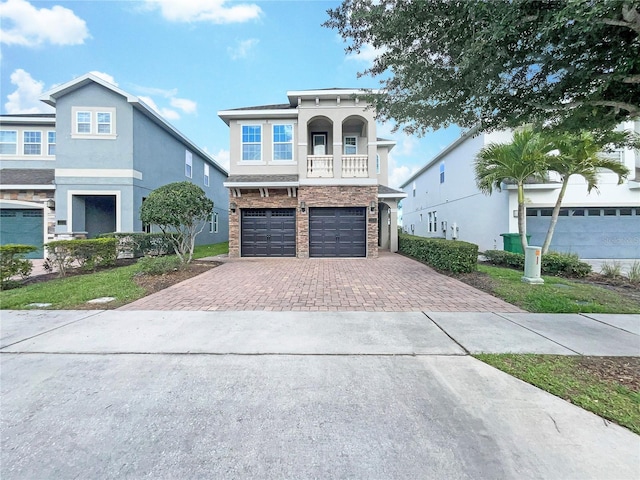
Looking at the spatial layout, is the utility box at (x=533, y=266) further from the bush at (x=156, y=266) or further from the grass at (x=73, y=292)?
the bush at (x=156, y=266)

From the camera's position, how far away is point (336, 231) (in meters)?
13.4

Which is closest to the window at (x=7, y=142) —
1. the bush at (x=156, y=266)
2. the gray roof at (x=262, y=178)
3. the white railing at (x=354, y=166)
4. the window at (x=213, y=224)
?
the window at (x=213, y=224)

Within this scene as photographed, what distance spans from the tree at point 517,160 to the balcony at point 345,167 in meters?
4.77

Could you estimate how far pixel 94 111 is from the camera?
44.1ft

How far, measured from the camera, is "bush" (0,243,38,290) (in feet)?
23.2

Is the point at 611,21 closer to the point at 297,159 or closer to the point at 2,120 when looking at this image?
the point at 297,159

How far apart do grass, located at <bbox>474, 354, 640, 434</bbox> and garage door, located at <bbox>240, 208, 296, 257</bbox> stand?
35.9 feet

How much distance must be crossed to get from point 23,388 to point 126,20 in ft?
41.3

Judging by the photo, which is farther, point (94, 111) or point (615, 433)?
point (94, 111)

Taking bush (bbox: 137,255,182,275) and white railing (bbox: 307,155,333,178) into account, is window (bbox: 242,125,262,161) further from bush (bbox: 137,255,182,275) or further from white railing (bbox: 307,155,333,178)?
bush (bbox: 137,255,182,275)

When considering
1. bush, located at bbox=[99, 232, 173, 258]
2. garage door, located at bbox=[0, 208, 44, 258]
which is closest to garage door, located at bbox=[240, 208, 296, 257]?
bush, located at bbox=[99, 232, 173, 258]

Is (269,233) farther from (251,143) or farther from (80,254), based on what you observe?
(80,254)

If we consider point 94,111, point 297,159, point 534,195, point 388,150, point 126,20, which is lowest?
point 534,195

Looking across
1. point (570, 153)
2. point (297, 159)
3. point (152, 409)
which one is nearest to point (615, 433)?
point (152, 409)
